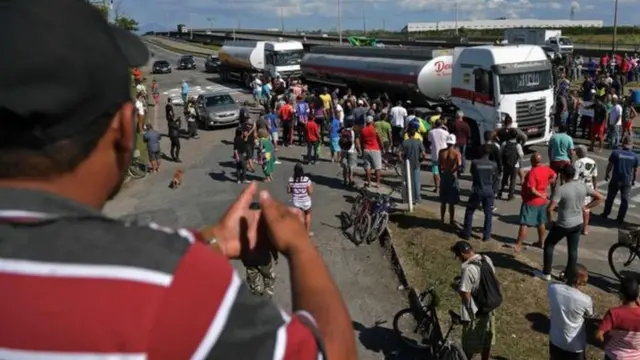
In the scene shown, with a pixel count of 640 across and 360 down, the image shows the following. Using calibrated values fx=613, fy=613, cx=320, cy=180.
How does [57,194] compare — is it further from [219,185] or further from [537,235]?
[219,185]

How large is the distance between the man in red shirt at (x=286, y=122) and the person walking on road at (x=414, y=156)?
7.81m

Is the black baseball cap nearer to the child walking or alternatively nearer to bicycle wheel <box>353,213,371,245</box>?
bicycle wheel <box>353,213,371,245</box>

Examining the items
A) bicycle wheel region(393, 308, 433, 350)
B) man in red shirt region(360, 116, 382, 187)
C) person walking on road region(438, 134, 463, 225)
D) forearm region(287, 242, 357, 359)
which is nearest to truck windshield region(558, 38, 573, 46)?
man in red shirt region(360, 116, 382, 187)

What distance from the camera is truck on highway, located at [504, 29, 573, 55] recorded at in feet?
146

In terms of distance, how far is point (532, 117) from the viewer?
19406mm

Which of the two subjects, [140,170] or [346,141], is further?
[140,170]

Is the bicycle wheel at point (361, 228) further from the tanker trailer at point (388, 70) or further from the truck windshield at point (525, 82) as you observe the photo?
the tanker trailer at point (388, 70)

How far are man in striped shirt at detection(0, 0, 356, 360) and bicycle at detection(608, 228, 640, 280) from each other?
10.2 metres

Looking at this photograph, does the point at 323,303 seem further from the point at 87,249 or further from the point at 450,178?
the point at 450,178

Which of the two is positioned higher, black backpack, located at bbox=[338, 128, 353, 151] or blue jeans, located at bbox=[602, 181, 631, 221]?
black backpack, located at bbox=[338, 128, 353, 151]

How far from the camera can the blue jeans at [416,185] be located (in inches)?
561

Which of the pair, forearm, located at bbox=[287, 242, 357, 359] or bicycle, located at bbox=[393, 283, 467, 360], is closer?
forearm, located at bbox=[287, 242, 357, 359]

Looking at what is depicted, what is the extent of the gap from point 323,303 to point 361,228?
11.1 meters

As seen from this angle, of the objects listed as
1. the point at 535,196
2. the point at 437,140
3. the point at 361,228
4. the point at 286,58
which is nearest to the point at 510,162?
the point at 437,140
